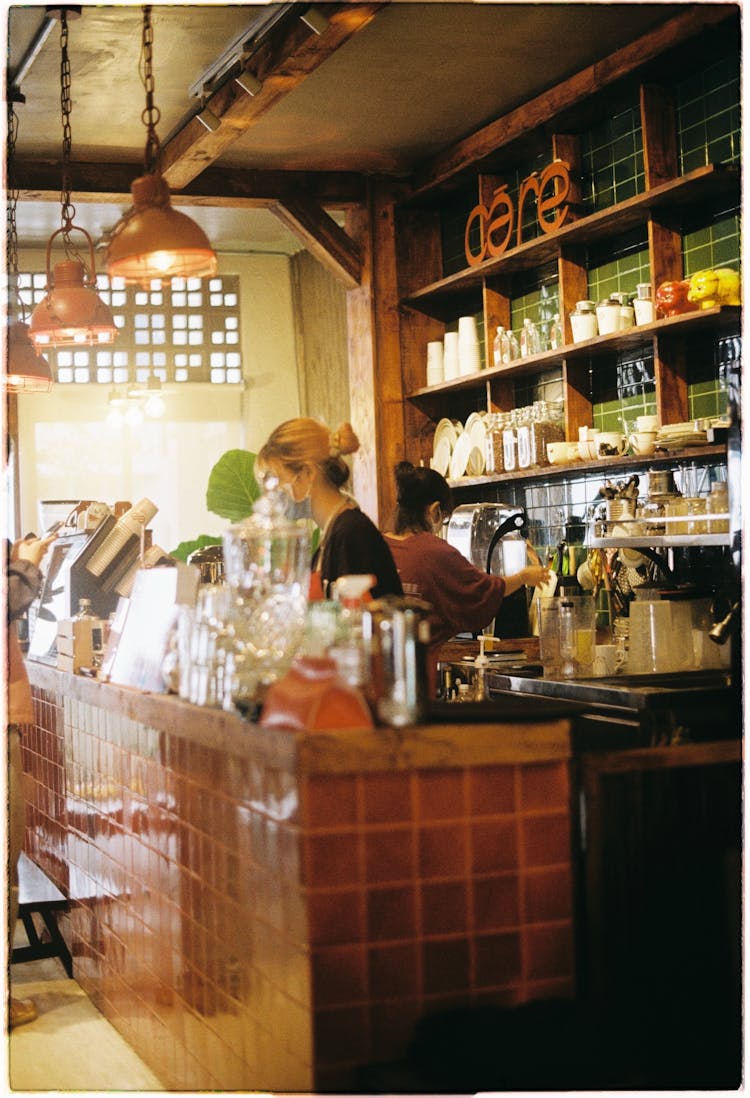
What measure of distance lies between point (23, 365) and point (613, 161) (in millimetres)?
2614

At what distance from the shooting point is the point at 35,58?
525 centimetres

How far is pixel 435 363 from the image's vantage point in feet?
22.9

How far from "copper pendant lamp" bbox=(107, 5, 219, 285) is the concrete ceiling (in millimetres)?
1186

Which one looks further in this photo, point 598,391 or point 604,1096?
point 598,391

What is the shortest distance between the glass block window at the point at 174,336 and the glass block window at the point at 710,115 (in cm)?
593

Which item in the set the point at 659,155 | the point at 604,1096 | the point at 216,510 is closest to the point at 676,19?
the point at 659,155

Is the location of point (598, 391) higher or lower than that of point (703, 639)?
higher

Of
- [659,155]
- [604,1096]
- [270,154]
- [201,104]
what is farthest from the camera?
[270,154]

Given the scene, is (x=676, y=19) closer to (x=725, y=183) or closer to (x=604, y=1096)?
(x=725, y=183)

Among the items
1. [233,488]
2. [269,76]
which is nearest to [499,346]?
[269,76]

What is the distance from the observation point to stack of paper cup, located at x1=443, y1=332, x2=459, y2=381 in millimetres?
6812

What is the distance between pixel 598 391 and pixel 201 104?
2104 millimetres

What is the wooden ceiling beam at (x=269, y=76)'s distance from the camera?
4410 millimetres

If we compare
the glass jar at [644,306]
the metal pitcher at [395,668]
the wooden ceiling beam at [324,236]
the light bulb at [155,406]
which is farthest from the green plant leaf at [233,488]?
the metal pitcher at [395,668]
